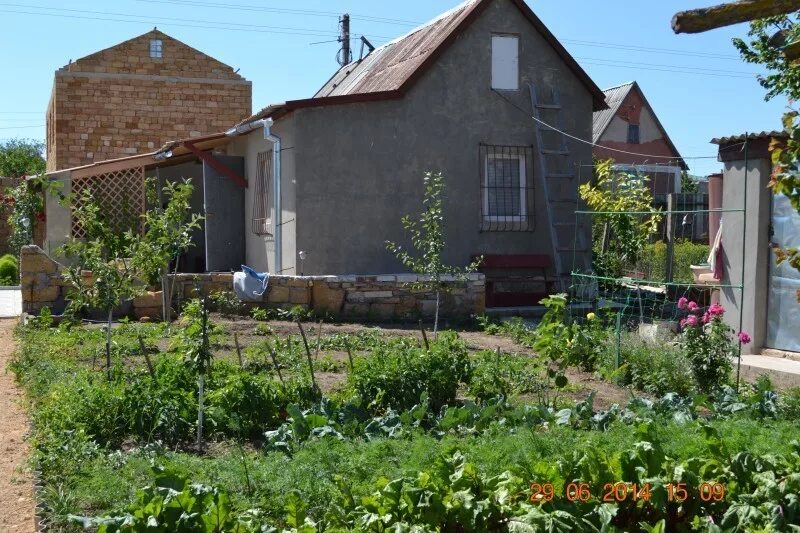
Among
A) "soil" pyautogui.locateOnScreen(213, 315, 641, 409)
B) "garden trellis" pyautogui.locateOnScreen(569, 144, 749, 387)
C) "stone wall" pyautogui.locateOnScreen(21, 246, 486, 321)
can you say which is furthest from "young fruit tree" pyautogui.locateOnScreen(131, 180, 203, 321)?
"garden trellis" pyautogui.locateOnScreen(569, 144, 749, 387)

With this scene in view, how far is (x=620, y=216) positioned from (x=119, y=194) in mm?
8961

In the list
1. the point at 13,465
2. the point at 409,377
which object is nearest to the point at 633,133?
the point at 409,377

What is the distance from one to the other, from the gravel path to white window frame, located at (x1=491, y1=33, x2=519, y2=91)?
9202 mm

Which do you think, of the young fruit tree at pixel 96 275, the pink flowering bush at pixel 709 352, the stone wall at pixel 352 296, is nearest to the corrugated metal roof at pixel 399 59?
the stone wall at pixel 352 296

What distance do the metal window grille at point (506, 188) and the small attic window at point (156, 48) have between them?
14.7 m

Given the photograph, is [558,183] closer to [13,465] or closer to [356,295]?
[356,295]

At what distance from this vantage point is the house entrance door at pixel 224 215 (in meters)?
17.1

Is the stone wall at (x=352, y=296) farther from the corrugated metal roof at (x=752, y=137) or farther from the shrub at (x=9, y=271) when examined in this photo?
the shrub at (x=9, y=271)

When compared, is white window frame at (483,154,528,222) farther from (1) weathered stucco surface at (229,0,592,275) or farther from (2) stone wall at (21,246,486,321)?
(2) stone wall at (21,246,486,321)

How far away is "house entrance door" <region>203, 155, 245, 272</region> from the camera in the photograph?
17094mm

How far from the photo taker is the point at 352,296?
1423cm

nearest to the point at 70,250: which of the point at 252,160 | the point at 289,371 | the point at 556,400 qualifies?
the point at 289,371

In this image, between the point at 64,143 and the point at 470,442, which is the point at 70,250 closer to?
the point at 470,442

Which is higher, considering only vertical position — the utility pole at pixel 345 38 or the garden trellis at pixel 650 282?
the utility pole at pixel 345 38
